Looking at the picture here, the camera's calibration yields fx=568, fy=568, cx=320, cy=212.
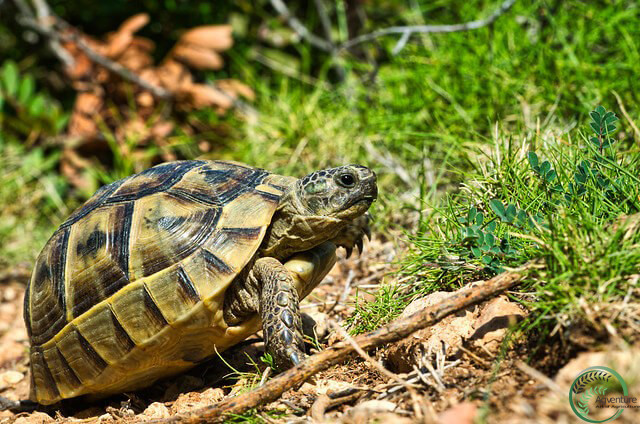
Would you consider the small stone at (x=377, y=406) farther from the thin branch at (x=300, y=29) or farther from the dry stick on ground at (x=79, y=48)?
the thin branch at (x=300, y=29)

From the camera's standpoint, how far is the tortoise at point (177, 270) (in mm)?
2340

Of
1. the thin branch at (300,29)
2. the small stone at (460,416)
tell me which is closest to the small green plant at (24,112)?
the thin branch at (300,29)

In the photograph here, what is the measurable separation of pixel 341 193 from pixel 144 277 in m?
0.91

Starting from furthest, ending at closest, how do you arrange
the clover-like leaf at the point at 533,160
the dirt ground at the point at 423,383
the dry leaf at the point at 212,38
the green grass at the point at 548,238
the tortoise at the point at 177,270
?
the dry leaf at the point at 212,38 < the tortoise at the point at 177,270 < the clover-like leaf at the point at 533,160 < the green grass at the point at 548,238 < the dirt ground at the point at 423,383

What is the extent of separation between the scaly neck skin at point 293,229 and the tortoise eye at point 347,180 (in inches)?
6.3

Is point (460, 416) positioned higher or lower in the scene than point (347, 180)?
lower

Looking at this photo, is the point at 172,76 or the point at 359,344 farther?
the point at 172,76

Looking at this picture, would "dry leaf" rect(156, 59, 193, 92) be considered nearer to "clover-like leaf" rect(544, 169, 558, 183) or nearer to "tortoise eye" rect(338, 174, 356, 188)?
"tortoise eye" rect(338, 174, 356, 188)

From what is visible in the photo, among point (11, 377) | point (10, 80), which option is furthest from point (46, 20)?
point (11, 377)

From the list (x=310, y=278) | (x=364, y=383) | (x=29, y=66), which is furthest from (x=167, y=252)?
(x=29, y=66)

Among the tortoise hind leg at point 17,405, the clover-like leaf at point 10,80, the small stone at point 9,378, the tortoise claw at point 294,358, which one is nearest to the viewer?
the tortoise claw at point 294,358

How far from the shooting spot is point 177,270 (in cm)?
235

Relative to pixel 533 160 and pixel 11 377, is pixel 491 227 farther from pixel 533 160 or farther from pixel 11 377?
pixel 11 377

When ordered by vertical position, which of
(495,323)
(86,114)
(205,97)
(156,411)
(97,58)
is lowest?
(156,411)
